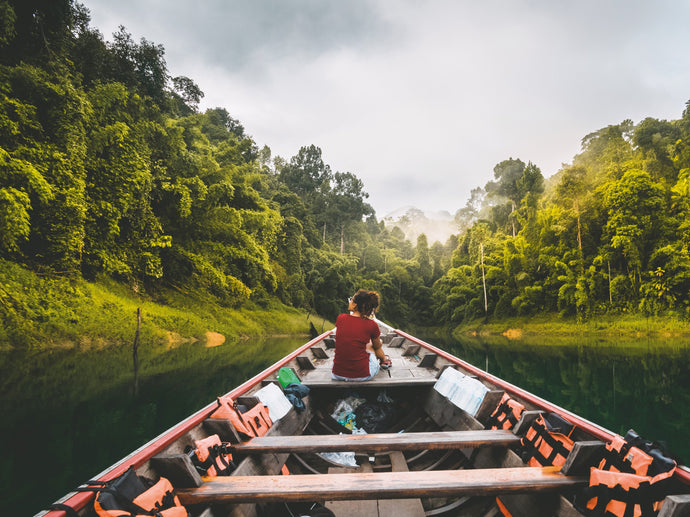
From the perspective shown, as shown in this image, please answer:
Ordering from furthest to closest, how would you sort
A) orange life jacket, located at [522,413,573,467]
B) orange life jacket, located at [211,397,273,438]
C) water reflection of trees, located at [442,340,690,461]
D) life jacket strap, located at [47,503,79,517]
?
water reflection of trees, located at [442,340,690,461], orange life jacket, located at [211,397,273,438], orange life jacket, located at [522,413,573,467], life jacket strap, located at [47,503,79,517]

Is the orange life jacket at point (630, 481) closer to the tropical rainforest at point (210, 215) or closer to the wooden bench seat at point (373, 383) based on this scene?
the wooden bench seat at point (373, 383)

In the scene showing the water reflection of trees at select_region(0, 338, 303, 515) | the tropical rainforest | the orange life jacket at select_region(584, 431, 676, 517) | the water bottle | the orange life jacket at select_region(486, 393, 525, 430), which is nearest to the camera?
the orange life jacket at select_region(584, 431, 676, 517)

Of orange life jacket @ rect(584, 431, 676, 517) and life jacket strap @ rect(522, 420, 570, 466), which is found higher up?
orange life jacket @ rect(584, 431, 676, 517)

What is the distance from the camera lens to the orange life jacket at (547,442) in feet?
6.49

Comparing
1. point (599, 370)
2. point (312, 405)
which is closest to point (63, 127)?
point (312, 405)

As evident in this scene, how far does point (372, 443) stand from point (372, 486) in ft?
1.68

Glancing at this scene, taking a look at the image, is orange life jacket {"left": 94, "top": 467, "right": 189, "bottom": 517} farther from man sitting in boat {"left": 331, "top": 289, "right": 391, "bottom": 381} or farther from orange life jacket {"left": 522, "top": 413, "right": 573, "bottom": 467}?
man sitting in boat {"left": 331, "top": 289, "right": 391, "bottom": 381}

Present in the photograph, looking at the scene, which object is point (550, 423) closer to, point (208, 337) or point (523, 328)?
point (208, 337)

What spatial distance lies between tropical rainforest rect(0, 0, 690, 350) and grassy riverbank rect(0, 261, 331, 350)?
13cm

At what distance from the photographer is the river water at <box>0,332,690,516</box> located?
3643mm

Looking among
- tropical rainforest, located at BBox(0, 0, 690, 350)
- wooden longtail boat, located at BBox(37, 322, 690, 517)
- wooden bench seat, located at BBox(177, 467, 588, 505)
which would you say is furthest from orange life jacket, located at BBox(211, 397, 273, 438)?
tropical rainforest, located at BBox(0, 0, 690, 350)

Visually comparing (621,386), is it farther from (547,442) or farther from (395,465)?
(547,442)

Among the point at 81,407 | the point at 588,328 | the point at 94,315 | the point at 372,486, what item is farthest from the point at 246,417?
the point at 588,328

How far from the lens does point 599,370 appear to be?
33.3 ft
